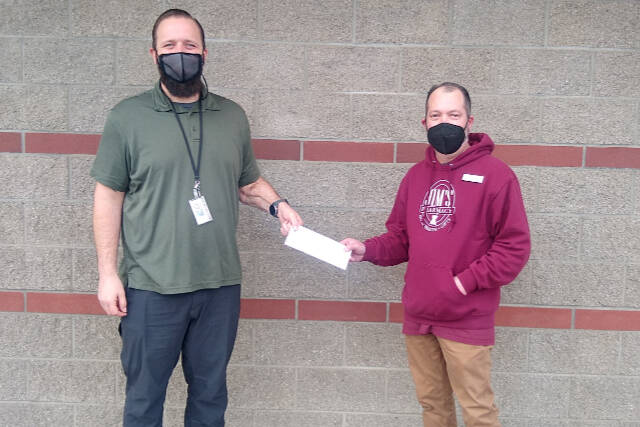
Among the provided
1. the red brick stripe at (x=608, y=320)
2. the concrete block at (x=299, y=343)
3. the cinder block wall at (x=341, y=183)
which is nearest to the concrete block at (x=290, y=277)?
the cinder block wall at (x=341, y=183)

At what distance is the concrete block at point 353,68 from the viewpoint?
3.01m

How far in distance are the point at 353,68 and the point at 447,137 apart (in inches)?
38.3

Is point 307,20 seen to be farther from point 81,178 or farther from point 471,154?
point 81,178

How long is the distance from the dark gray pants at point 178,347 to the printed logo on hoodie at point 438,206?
934 mm

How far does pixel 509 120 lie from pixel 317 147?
110 cm

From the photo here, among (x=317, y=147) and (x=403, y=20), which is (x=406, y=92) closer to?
(x=403, y=20)

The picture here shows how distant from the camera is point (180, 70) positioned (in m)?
2.26

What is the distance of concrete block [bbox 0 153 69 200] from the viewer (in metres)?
3.06

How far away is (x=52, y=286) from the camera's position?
3117 mm

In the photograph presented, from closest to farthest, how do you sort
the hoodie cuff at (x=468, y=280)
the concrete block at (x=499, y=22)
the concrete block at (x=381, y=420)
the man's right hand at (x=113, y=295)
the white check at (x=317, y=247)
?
1. the hoodie cuff at (x=468, y=280)
2. the man's right hand at (x=113, y=295)
3. the white check at (x=317, y=247)
4. the concrete block at (x=499, y=22)
5. the concrete block at (x=381, y=420)

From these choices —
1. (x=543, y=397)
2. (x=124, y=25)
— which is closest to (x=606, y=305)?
(x=543, y=397)

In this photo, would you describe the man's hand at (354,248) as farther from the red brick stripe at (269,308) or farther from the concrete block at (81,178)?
the concrete block at (81,178)

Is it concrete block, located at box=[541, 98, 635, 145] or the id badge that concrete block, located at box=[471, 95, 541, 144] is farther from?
the id badge

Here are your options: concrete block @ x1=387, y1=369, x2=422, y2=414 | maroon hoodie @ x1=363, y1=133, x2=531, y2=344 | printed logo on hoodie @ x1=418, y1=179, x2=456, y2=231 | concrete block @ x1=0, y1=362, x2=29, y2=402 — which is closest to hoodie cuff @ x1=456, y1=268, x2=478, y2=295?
maroon hoodie @ x1=363, y1=133, x2=531, y2=344
